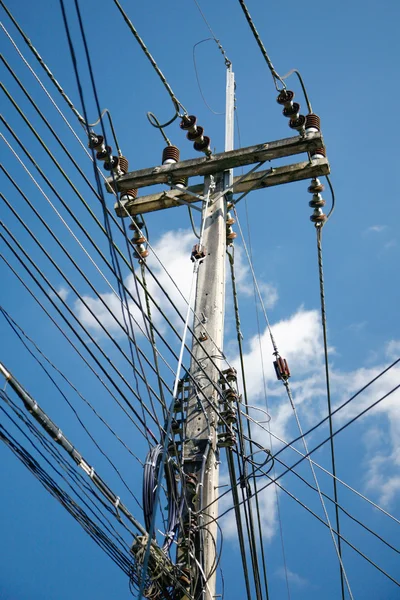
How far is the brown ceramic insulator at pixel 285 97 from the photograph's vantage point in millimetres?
7547

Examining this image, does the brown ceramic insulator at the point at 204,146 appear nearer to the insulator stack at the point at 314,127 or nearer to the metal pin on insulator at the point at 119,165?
the metal pin on insulator at the point at 119,165

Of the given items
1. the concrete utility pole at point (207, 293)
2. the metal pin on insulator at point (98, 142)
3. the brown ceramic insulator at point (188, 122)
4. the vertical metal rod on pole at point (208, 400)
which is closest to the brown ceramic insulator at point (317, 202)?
the concrete utility pole at point (207, 293)

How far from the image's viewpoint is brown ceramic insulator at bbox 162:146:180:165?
8.06 metres

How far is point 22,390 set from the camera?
14.2 feet

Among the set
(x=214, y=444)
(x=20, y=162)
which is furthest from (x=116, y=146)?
(x=214, y=444)

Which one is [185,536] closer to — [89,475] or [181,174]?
[89,475]

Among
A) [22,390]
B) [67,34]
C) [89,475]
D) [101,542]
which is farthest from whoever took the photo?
[101,542]

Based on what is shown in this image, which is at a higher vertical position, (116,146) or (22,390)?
(116,146)

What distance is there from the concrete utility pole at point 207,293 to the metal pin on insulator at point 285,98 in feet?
1.31

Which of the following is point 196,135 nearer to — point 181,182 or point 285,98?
point 181,182

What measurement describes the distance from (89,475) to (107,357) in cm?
127

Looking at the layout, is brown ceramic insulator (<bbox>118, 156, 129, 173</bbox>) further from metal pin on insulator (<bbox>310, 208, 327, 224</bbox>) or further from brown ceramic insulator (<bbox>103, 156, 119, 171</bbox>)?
metal pin on insulator (<bbox>310, 208, 327, 224</bbox>)

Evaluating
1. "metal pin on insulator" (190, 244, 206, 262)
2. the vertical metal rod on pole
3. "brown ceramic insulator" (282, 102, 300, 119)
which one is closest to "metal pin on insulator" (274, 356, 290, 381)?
the vertical metal rod on pole

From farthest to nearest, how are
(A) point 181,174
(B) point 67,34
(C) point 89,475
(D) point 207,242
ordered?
(A) point 181,174
(D) point 207,242
(C) point 89,475
(B) point 67,34
